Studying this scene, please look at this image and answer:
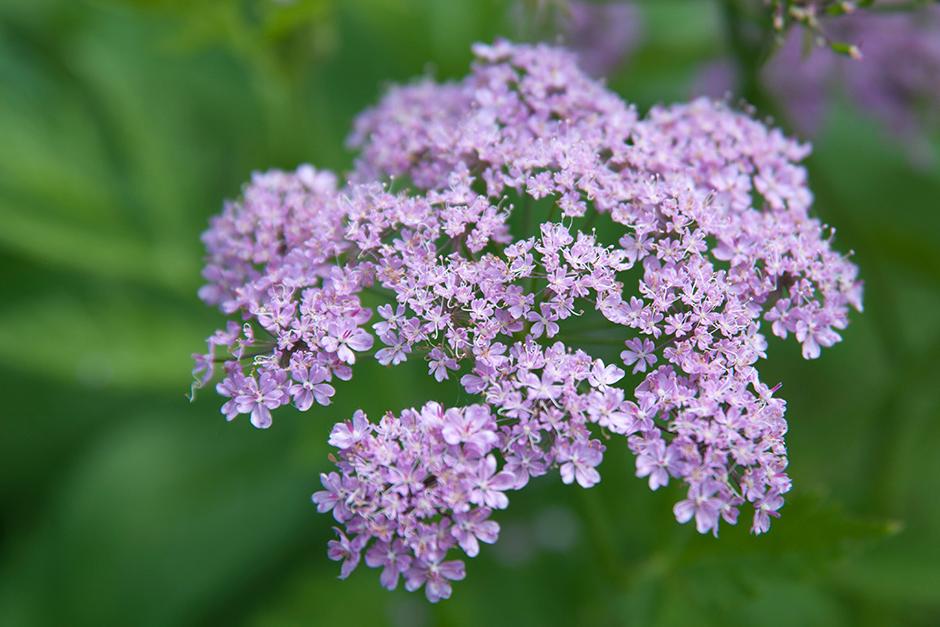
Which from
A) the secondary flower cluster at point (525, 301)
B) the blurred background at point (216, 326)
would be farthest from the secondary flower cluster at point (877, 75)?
the secondary flower cluster at point (525, 301)

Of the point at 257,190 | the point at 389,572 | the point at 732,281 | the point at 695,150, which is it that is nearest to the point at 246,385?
the point at 389,572

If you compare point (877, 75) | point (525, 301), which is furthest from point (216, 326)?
point (877, 75)

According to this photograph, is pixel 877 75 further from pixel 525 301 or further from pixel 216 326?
pixel 216 326

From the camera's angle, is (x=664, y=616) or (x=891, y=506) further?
(x=891, y=506)

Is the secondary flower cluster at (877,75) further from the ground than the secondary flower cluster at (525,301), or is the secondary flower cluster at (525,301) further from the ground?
the secondary flower cluster at (877,75)

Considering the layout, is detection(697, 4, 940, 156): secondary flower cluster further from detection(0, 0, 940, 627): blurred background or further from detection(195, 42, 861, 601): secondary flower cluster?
detection(195, 42, 861, 601): secondary flower cluster

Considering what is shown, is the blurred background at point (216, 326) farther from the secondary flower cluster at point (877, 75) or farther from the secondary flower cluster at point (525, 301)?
the secondary flower cluster at point (525, 301)

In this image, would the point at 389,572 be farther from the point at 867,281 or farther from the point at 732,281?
the point at 867,281
